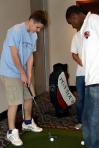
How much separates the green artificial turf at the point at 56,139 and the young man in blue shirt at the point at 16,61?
0.15 meters

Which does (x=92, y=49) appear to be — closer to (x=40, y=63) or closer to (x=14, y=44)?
(x=14, y=44)

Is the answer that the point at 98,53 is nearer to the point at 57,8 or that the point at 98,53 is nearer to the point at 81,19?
the point at 81,19

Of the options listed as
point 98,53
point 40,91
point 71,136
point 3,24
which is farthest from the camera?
point 40,91

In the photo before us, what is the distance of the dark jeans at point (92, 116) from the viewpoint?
8.58ft

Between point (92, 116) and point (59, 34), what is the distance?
433 cm

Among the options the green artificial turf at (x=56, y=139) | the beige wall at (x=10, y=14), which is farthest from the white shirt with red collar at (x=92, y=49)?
the beige wall at (x=10, y=14)

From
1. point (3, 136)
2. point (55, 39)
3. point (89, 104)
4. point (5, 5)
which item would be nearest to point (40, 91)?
point (55, 39)

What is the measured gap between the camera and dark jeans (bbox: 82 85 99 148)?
8.58ft

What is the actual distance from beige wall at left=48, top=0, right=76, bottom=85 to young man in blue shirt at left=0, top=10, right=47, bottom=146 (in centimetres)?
298

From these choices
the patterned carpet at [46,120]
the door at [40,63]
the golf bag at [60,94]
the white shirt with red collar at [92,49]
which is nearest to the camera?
the white shirt with red collar at [92,49]

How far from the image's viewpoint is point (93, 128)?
2.67 metres

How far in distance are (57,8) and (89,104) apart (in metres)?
4.37

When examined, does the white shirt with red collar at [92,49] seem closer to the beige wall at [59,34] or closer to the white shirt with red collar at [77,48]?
the white shirt with red collar at [77,48]

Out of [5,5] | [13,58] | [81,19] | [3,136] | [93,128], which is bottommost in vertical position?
[3,136]
